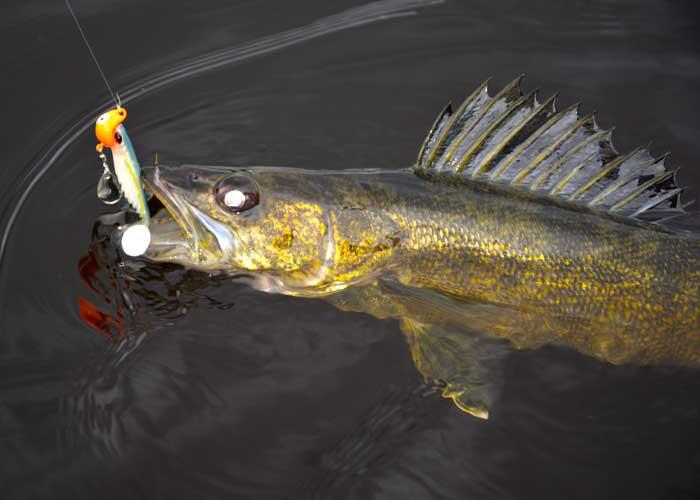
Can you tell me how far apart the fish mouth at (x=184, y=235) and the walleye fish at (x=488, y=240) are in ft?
0.05

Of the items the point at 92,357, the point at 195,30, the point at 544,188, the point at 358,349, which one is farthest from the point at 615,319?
the point at 195,30

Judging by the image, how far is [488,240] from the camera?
11.3 feet

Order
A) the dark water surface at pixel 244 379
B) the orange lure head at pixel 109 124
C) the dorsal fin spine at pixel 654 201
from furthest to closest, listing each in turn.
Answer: the dorsal fin spine at pixel 654 201, the dark water surface at pixel 244 379, the orange lure head at pixel 109 124

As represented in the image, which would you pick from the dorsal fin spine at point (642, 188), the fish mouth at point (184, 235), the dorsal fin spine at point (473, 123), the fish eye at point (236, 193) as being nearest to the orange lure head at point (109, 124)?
the fish mouth at point (184, 235)

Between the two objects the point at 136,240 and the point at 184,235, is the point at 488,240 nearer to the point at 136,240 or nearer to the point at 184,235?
the point at 184,235

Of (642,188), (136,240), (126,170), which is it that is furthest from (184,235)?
(642,188)

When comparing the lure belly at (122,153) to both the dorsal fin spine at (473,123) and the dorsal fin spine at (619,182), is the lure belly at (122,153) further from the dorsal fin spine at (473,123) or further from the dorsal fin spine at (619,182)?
the dorsal fin spine at (619,182)

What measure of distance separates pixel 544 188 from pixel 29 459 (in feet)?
9.17

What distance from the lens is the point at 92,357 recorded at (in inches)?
146

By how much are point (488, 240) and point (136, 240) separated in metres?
1.65

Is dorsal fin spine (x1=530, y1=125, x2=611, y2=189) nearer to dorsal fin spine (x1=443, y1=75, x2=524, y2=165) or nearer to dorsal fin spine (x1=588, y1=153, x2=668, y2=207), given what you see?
dorsal fin spine (x1=588, y1=153, x2=668, y2=207)

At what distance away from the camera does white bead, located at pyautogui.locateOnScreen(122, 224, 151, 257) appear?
3318 mm

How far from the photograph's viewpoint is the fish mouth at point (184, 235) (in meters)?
3.22

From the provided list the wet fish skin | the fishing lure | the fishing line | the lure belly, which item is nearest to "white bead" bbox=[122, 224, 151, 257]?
the fishing lure
